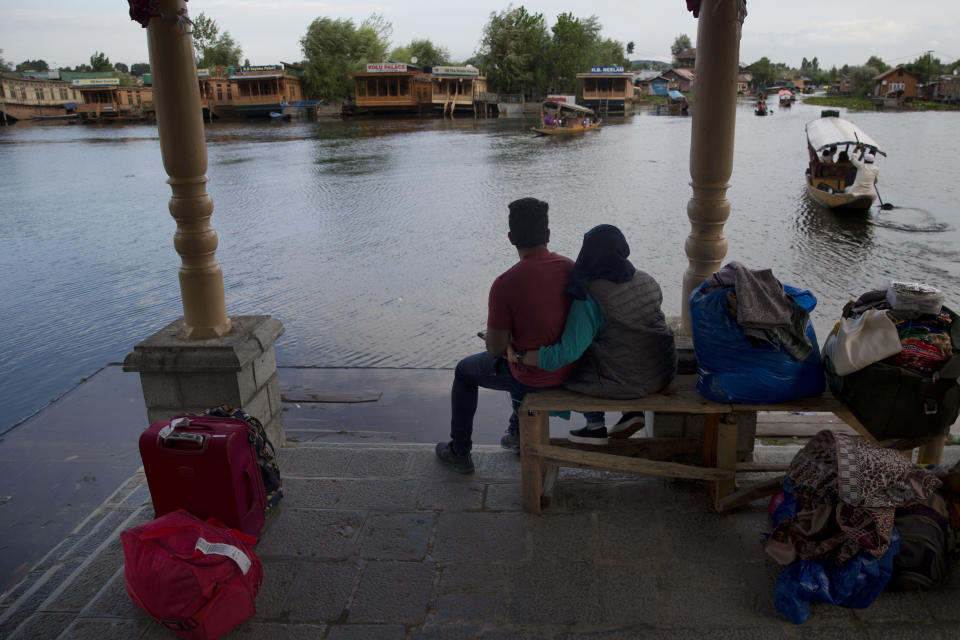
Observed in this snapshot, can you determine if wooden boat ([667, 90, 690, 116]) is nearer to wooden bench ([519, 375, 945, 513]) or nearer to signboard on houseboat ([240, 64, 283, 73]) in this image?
signboard on houseboat ([240, 64, 283, 73])

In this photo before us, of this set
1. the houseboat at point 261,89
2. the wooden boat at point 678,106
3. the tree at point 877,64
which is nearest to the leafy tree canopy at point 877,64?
the tree at point 877,64

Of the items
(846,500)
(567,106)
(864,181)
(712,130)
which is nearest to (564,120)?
(567,106)

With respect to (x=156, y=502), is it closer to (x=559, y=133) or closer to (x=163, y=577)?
(x=163, y=577)

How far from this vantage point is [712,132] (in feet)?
11.4

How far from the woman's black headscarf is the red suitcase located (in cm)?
155

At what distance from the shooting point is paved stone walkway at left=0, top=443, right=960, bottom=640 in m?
2.40

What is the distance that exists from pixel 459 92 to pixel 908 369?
61.7 metres

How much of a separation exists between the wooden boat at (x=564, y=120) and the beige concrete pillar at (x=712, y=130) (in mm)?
35883

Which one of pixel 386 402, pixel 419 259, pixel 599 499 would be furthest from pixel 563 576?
pixel 419 259

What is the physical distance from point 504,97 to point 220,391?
6854cm

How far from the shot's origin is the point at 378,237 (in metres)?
14.4

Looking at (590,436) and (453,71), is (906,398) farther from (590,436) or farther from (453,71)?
(453,71)

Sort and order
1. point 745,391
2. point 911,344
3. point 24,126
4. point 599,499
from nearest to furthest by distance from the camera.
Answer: point 911,344 < point 745,391 < point 599,499 < point 24,126

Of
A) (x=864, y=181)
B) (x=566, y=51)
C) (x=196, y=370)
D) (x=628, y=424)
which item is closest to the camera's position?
(x=196, y=370)
